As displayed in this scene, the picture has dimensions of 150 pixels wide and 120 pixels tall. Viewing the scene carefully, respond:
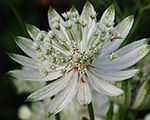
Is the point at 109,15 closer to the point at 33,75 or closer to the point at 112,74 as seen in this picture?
the point at 112,74

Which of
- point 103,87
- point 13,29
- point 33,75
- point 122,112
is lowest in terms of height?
point 122,112

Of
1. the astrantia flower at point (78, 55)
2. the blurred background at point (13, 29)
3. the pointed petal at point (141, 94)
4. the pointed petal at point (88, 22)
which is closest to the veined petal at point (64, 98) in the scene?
the astrantia flower at point (78, 55)

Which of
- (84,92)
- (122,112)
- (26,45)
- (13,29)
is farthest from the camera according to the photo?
(13,29)

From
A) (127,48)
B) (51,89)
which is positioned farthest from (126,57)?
(51,89)

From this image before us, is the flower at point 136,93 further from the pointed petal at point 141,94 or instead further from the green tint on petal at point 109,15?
the green tint on petal at point 109,15

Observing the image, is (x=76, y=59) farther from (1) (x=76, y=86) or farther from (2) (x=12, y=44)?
(2) (x=12, y=44)

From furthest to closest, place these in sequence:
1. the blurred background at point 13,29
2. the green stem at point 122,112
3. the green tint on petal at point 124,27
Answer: the blurred background at point 13,29, the green stem at point 122,112, the green tint on petal at point 124,27
